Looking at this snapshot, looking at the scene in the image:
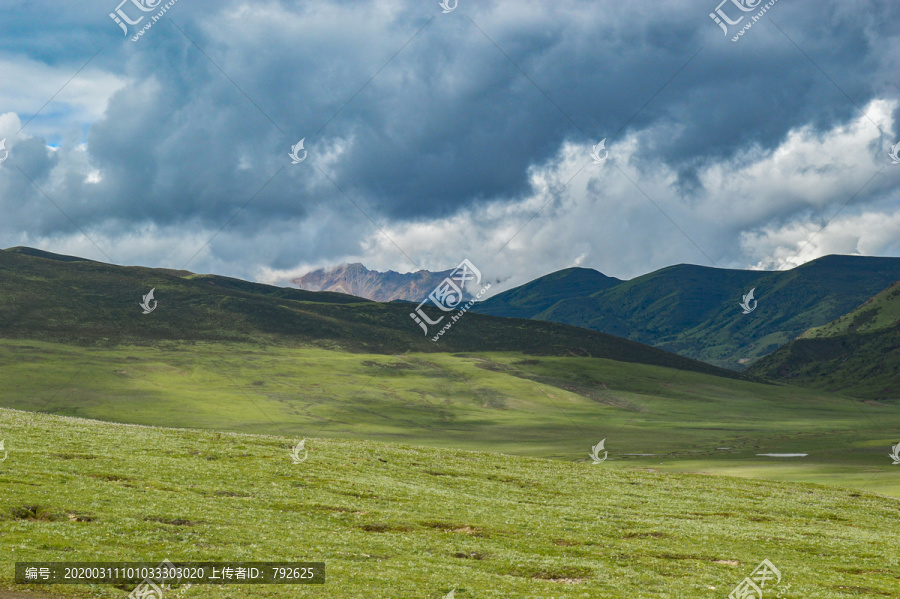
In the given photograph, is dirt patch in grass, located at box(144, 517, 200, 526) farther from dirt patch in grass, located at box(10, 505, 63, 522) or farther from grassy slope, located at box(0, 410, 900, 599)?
dirt patch in grass, located at box(10, 505, 63, 522)

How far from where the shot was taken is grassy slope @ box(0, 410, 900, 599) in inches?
1061

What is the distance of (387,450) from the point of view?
69.8 meters

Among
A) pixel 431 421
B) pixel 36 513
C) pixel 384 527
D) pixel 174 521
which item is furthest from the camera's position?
pixel 431 421

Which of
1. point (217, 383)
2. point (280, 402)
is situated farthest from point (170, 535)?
point (217, 383)

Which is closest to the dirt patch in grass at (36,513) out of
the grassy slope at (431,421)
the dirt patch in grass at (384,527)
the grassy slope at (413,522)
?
the grassy slope at (413,522)

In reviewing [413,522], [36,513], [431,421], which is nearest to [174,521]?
[36,513]

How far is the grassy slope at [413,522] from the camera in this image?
26.9m

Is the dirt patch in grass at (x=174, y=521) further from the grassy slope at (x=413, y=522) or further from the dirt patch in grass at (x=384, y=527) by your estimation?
the dirt patch in grass at (x=384, y=527)

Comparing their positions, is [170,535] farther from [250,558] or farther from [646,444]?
[646,444]

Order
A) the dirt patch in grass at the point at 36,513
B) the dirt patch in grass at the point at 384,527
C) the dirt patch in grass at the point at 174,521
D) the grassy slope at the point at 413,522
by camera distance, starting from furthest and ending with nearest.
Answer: the dirt patch in grass at the point at 384,527 → the dirt patch in grass at the point at 174,521 → the dirt patch in grass at the point at 36,513 → the grassy slope at the point at 413,522

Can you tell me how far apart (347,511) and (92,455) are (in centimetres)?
2092

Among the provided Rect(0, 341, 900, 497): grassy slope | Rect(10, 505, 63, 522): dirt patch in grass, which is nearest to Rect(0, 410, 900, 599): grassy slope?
Rect(10, 505, 63, 522): dirt patch in grass

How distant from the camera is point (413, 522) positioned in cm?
3769

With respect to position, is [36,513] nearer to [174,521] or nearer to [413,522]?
[174,521]
